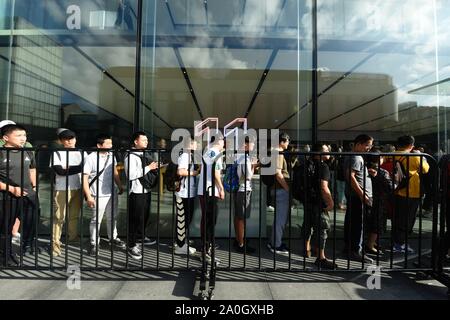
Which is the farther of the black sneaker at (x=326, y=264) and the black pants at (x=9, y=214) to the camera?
the black sneaker at (x=326, y=264)

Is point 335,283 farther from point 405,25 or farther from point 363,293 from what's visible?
point 405,25

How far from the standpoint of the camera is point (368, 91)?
7.40 metres

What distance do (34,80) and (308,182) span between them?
5.85 metres

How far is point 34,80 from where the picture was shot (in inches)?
275

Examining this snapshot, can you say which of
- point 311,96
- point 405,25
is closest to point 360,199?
point 311,96

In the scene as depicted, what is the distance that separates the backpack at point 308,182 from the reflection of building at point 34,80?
494cm

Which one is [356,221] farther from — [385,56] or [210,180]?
[385,56]

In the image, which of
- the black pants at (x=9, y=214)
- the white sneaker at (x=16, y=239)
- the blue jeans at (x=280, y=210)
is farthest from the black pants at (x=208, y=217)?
the white sneaker at (x=16, y=239)

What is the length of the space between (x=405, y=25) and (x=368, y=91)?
4.63ft

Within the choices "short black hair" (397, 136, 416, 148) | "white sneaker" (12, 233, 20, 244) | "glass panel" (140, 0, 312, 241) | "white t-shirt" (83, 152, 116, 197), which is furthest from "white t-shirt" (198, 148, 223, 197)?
"white sneaker" (12, 233, 20, 244)

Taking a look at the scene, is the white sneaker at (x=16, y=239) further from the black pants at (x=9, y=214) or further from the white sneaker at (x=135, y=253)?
the white sneaker at (x=135, y=253)

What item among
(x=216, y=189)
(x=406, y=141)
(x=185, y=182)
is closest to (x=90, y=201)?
(x=185, y=182)

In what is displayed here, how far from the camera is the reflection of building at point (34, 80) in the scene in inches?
270

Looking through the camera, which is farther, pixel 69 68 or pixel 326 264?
pixel 69 68
